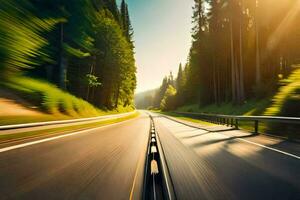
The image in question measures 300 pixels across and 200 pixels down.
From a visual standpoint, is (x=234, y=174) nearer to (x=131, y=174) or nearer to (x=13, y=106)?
(x=131, y=174)

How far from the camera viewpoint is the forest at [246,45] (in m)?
38.1

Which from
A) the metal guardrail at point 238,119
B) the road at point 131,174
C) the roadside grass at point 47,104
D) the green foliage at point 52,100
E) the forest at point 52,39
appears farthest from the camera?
the green foliage at point 52,100

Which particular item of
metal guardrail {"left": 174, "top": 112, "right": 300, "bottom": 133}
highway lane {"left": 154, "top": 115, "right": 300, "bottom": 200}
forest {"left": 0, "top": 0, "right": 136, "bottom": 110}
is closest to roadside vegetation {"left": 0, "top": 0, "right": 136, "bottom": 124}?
forest {"left": 0, "top": 0, "right": 136, "bottom": 110}

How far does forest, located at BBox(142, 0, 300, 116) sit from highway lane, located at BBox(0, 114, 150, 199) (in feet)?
84.0

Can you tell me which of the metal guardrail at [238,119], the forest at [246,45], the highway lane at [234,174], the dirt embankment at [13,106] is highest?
the forest at [246,45]

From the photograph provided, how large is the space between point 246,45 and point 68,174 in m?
48.3

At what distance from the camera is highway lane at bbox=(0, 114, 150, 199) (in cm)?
416

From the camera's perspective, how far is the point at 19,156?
6668 mm

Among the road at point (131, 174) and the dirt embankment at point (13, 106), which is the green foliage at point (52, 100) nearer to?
the dirt embankment at point (13, 106)

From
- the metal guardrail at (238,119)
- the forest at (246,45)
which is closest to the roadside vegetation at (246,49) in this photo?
the forest at (246,45)

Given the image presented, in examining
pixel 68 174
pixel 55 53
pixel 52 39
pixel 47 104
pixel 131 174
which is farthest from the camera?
pixel 55 53

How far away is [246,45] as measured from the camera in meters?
48.8

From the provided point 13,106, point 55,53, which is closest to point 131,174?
point 13,106

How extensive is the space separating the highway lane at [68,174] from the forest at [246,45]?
2560 cm
